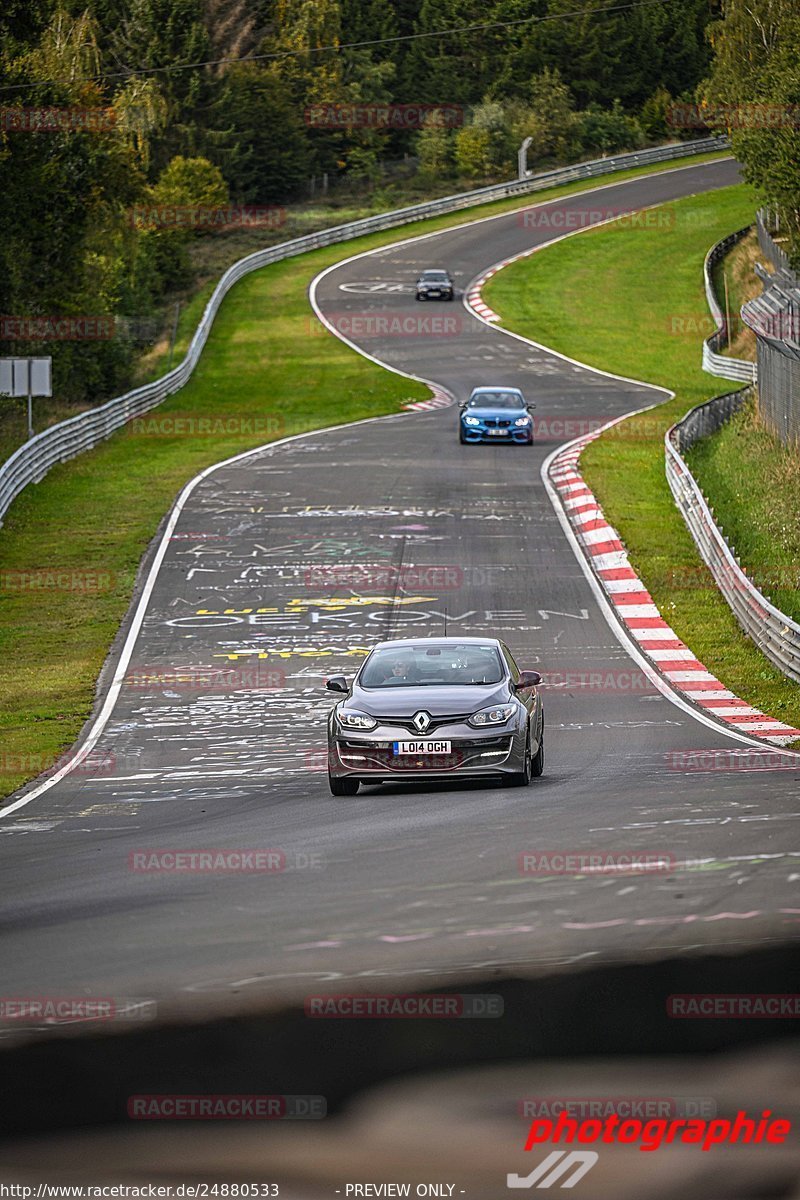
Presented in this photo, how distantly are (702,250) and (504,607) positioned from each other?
54.0m

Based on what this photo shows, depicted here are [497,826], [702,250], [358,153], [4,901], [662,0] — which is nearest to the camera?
[4,901]

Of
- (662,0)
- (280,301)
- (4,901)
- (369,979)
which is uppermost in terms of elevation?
(662,0)

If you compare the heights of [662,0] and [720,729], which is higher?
[662,0]

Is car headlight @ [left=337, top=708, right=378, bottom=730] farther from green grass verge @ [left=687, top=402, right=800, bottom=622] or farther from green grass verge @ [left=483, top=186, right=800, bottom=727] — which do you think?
green grass verge @ [left=687, top=402, right=800, bottom=622]

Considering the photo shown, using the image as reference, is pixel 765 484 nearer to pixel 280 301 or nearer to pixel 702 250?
pixel 280 301

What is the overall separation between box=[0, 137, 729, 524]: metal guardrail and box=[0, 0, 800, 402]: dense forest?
328 centimetres

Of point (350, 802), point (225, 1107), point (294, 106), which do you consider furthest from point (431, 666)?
point (294, 106)

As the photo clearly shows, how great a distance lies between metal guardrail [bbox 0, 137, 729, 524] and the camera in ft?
126

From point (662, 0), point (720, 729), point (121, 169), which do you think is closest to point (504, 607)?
point (720, 729)

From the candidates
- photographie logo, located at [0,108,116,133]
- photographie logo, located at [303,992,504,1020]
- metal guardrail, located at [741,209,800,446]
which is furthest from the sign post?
photographie logo, located at [303,992,504,1020]

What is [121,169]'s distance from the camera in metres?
50.8

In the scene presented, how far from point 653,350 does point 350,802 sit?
49.5 m

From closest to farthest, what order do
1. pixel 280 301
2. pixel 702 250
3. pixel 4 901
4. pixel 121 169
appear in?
pixel 4 901, pixel 121 169, pixel 280 301, pixel 702 250

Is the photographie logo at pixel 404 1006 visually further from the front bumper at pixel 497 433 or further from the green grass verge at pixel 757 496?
the front bumper at pixel 497 433
